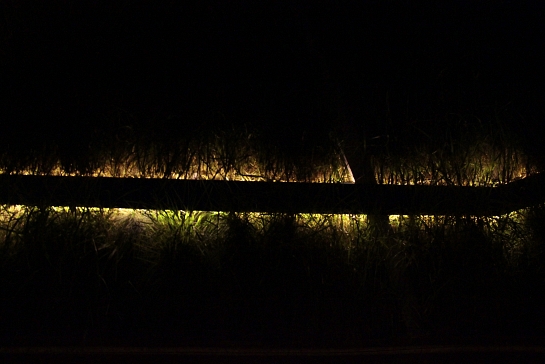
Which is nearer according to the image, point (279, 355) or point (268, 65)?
point (279, 355)

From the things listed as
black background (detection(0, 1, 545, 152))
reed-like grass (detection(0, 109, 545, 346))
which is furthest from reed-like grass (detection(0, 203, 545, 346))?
black background (detection(0, 1, 545, 152))

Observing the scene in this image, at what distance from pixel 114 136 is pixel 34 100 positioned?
78 centimetres

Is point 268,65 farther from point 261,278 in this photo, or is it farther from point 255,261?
point 261,278

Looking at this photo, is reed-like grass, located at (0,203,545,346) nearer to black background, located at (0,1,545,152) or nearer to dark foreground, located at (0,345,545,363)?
dark foreground, located at (0,345,545,363)

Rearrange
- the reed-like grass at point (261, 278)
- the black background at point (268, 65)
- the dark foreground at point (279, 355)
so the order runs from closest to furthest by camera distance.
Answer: the dark foreground at point (279, 355) → the reed-like grass at point (261, 278) → the black background at point (268, 65)

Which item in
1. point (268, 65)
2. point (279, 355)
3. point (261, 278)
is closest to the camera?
point (279, 355)

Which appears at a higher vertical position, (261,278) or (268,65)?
(268,65)

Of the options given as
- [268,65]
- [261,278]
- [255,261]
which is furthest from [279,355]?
[268,65]

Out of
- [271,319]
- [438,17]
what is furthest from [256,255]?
[438,17]

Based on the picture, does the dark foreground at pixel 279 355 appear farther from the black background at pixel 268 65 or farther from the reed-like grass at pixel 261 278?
the black background at pixel 268 65

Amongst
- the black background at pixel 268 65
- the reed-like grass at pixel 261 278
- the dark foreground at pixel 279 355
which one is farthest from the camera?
the black background at pixel 268 65

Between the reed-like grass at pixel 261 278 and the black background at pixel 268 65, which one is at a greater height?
the black background at pixel 268 65

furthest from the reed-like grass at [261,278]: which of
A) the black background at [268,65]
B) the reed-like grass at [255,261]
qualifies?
the black background at [268,65]

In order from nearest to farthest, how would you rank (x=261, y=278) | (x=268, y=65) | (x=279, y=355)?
(x=279, y=355) < (x=261, y=278) < (x=268, y=65)
